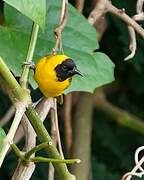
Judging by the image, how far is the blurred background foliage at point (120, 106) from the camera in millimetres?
1587

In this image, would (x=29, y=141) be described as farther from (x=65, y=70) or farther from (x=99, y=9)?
(x=99, y=9)

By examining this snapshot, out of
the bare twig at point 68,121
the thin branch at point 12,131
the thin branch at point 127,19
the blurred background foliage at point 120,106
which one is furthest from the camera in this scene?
the blurred background foliage at point 120,106

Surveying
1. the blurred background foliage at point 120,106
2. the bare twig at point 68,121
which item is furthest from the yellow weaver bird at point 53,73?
the blurred background foliage at point 120,106

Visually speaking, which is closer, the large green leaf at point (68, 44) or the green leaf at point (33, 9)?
the green leaf at point (33, 9)

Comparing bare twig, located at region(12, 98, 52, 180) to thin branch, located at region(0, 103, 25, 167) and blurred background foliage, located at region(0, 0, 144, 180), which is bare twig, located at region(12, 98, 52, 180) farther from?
blurred background foliage, located at region(0, 0, 144, 180)

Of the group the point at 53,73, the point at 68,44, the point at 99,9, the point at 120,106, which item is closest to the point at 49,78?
the point at 53,73

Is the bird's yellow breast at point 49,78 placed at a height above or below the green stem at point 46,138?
above

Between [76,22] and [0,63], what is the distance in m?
0.46

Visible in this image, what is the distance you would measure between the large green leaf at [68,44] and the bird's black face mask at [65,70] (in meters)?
0.06

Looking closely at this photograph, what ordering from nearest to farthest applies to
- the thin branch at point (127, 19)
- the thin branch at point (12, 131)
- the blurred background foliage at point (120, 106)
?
the thin branch at point (12, 131), the thin branch at point (127, 19), the blurred background foliage at point (120, 106)

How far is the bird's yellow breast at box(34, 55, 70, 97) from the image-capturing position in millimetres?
1030

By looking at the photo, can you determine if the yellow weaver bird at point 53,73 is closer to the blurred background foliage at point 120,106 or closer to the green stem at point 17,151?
the green stem at point 17,151

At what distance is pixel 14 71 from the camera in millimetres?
1062

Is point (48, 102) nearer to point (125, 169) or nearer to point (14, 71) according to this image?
point (14, 71)
